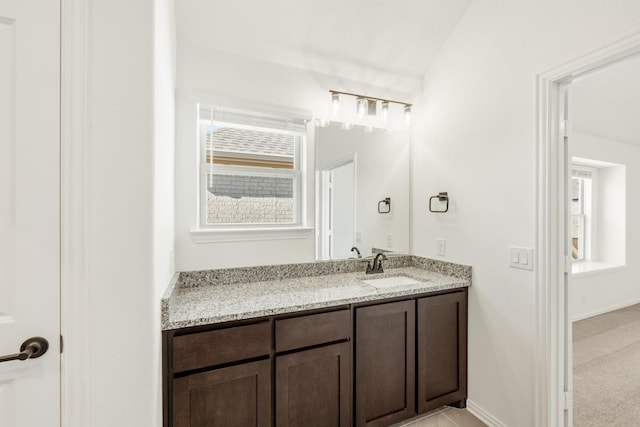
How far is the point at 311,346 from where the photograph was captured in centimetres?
156

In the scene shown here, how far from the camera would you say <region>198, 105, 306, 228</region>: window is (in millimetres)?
1940

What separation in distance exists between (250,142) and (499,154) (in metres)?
1.63

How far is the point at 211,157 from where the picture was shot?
1947mm

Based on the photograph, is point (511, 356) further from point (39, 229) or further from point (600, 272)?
point (600, 272)

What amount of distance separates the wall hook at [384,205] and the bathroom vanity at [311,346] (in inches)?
22.3

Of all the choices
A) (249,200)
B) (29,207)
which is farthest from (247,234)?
(29,207)

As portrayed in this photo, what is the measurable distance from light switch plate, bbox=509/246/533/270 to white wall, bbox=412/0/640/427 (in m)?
0.03

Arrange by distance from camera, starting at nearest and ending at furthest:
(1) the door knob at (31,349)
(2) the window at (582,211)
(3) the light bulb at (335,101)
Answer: (1) the door knob at (31,349), (3) the light bulb at (335,101), (2) the window at (582,211)

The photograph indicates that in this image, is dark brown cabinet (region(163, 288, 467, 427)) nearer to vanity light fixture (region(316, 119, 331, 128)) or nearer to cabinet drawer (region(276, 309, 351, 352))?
cabinet drawer (region(276, 309, 351, 352))

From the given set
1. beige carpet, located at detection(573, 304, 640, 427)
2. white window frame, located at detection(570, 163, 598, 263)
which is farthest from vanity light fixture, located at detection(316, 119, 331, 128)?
white window frame, located at detection(570, 163, 598, 263)

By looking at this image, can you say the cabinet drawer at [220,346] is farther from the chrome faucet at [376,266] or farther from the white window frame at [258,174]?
the chrome faucet at [376,266]

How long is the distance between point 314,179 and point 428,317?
1228 millimetres

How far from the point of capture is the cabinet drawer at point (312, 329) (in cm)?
150

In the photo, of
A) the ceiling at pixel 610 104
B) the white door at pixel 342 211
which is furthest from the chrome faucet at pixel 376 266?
the ceiling at pixel 610 104
